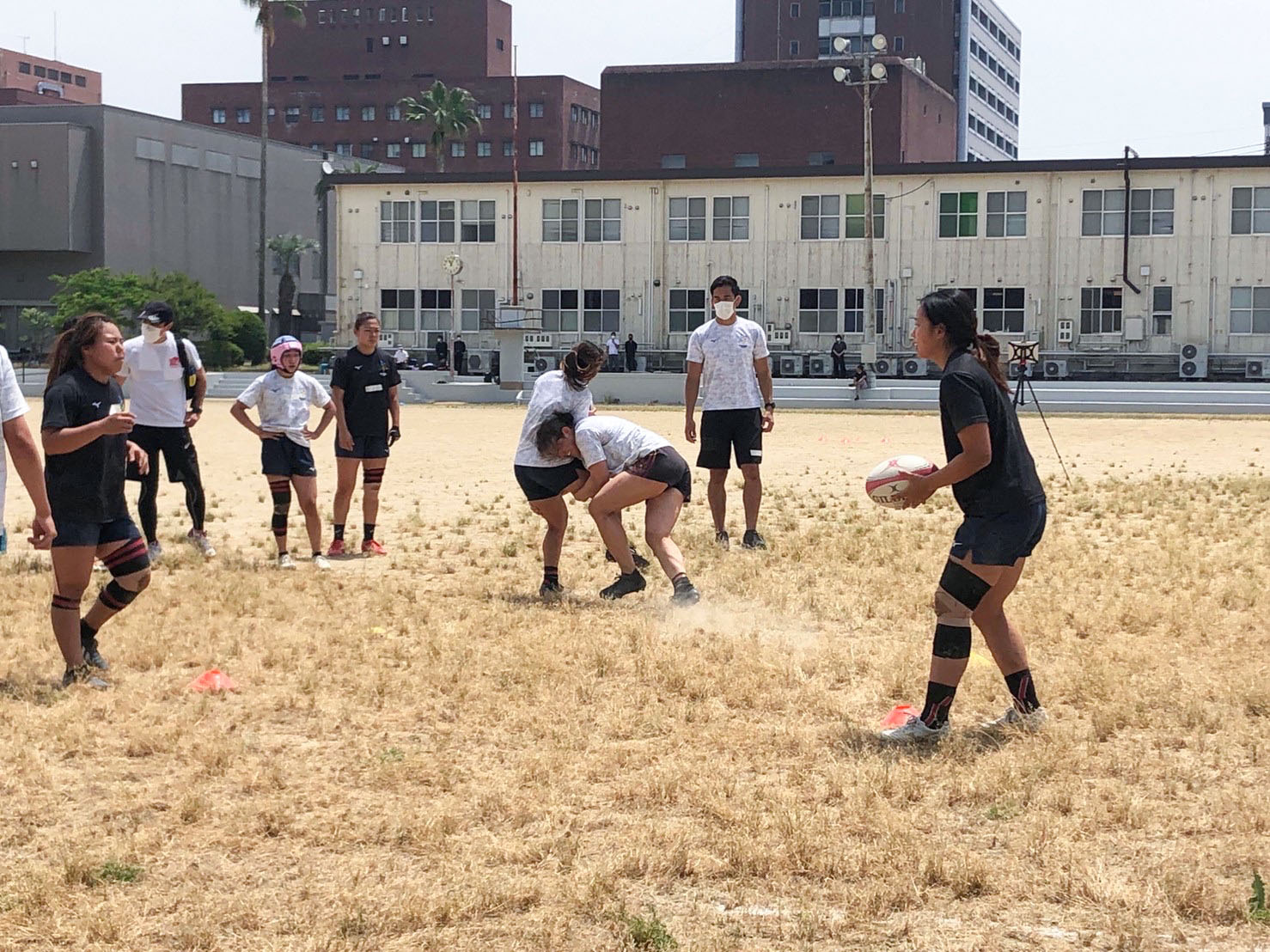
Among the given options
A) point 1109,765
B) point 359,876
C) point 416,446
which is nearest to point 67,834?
point 359,876

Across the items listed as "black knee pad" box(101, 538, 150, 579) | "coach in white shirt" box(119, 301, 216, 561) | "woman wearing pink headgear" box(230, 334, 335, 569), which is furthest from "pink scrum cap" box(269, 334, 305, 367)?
"black knee pad" box(101, 538, 150, 579)

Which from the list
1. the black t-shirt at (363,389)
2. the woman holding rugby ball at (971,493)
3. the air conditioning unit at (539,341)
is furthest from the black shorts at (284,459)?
the air conditioning unit at (539,341)

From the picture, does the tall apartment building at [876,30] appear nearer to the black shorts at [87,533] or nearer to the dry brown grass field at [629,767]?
the dry brown grass field at [629,767]

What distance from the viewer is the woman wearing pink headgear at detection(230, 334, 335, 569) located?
11273mm

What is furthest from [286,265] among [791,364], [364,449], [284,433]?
[284,433]

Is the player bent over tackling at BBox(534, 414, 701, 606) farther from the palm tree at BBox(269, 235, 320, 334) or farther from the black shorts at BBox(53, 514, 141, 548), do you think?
the palm tree at BBox(269, 235, 320, 334)

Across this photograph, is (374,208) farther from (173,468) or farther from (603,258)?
(173,468)

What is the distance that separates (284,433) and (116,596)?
390 cm

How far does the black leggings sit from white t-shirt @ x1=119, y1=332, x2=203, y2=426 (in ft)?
1.18

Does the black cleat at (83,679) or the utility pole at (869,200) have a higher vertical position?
the utility pole at (869,200)

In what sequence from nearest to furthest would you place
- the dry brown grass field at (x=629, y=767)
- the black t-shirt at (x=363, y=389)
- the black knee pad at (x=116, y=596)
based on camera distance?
the dry brown grass field at (x=629, y=767)
the black knee pad at (x=116, y=596)
the black t-shirt at (x=363, y=389)

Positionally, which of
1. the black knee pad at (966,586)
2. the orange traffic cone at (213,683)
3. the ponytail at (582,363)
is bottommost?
the orange traffic cone at (213,683)

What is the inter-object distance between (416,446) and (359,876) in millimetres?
19315

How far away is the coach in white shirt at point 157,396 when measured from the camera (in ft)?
37.2
